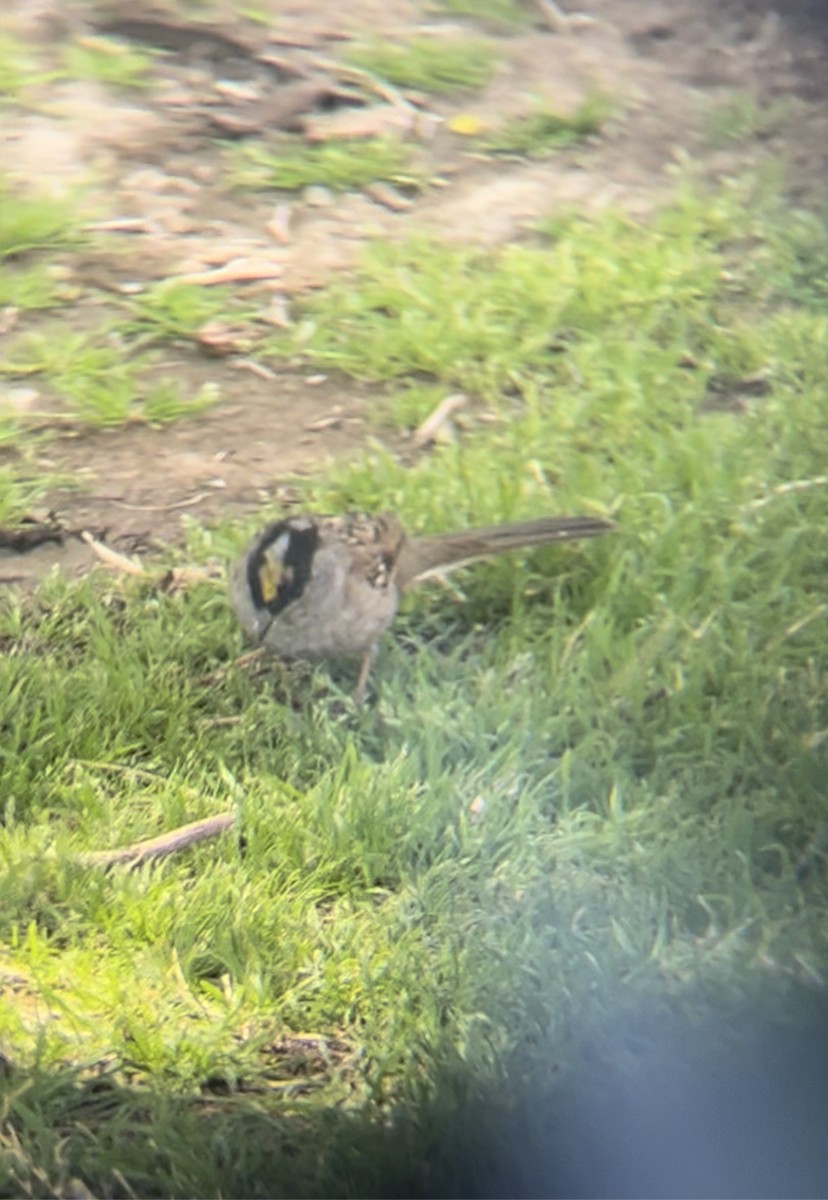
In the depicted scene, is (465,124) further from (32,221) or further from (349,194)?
(32,221)

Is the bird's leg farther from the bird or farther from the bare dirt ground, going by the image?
the bare dirt ground

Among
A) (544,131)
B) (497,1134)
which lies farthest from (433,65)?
(497,1134)

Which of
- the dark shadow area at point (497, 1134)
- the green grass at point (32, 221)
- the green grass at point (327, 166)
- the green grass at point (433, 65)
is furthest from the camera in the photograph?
the green grass at point (433, 65)

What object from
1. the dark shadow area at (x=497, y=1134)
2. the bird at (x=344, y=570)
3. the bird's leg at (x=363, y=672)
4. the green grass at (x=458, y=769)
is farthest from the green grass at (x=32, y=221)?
the dark shadow area at (x=497, y=1134)

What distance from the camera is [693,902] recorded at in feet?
10.0

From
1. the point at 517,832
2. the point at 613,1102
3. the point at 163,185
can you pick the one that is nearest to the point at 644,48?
the point at 163,185

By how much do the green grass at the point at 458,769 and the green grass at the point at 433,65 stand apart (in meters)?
0.50

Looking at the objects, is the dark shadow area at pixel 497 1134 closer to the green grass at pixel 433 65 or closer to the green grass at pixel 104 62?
the green grass at pixel 433 65

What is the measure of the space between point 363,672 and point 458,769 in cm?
35

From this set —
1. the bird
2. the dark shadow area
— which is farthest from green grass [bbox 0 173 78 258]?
the dark shadow area

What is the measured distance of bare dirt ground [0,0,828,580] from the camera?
Answer: 417cm

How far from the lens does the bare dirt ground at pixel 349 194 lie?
164 inches

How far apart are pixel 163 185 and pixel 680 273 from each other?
1.32 m

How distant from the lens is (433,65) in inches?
174
